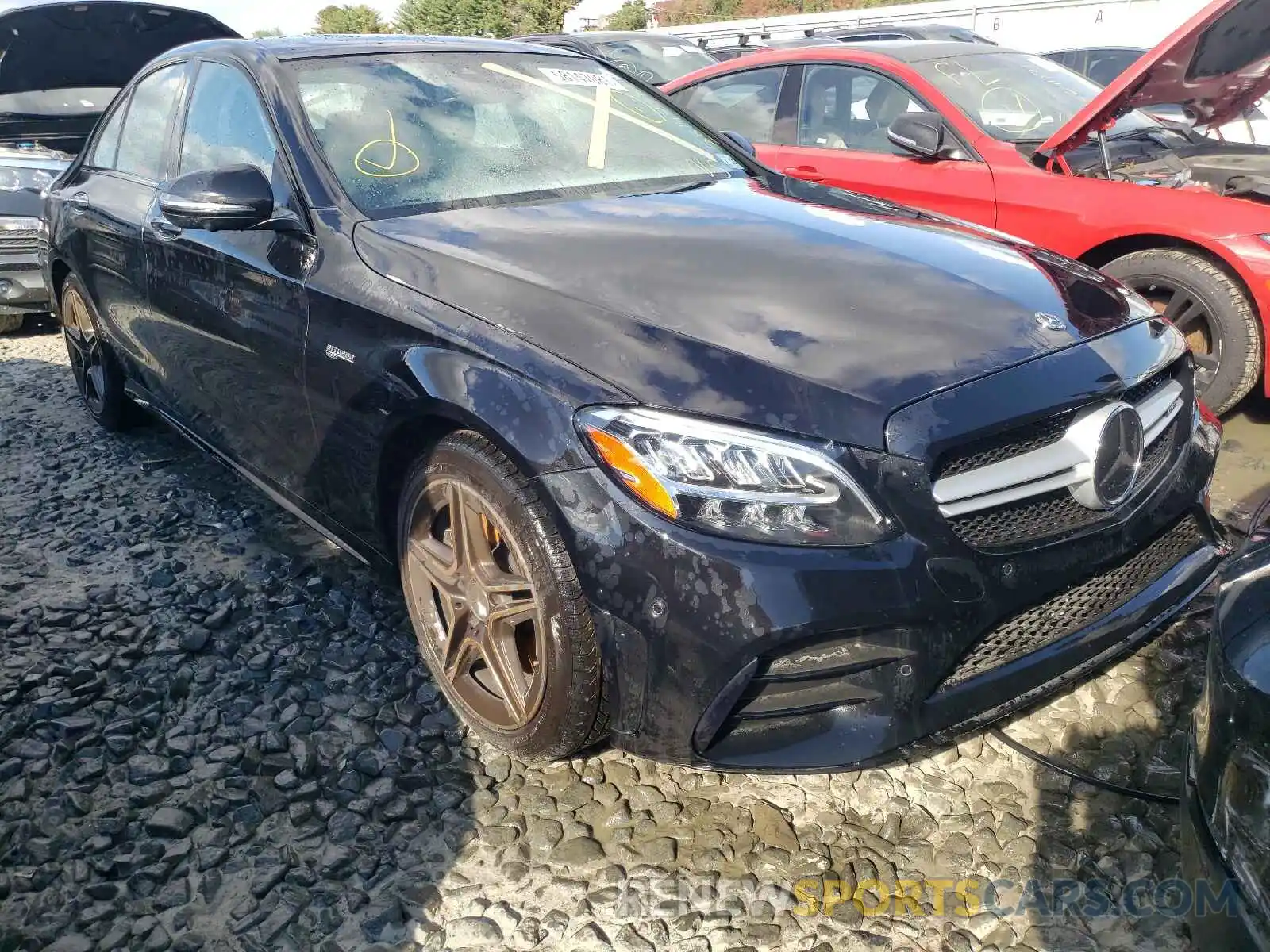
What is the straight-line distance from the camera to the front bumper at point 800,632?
169 cm

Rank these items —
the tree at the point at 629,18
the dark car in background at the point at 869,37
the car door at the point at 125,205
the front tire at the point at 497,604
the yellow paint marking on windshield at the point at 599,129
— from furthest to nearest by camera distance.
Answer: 1. the tree at the point at 629,18
2. the dark car in background at the point at 869,37
3. the car door at the point at 125,205
4. the yellow paint marking on windshield at the point at 599,129
5. the front tire at the point at 497,604

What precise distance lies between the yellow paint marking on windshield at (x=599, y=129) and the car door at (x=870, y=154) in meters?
1.11

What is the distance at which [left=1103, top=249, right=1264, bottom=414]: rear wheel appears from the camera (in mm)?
3625

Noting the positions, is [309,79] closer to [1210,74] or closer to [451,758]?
[451,758]

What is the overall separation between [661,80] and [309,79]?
7283mm

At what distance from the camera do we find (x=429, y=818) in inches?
84.3

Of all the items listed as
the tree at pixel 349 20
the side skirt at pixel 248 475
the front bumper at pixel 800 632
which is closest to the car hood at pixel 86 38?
the side skirt at pixel 248 475

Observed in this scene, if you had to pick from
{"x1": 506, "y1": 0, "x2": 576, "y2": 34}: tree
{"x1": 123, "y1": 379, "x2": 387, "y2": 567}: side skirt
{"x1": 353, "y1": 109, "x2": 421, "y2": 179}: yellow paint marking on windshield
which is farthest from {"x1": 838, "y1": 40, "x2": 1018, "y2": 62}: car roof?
{"x1": 506, "y1": 0, "x2": 576, "y2": 34}: tree

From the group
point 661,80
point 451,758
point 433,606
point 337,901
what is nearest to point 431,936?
point 337,901

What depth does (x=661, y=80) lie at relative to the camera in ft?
31.1

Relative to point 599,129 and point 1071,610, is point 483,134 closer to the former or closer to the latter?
point 599,129

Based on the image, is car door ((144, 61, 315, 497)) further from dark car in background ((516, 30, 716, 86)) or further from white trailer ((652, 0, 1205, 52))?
white trailer ((652, 0, 1205, 52))

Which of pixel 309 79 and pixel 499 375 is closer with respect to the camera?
pixel 499 375

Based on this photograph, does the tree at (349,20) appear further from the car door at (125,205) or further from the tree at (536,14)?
the car door at (125,205)
